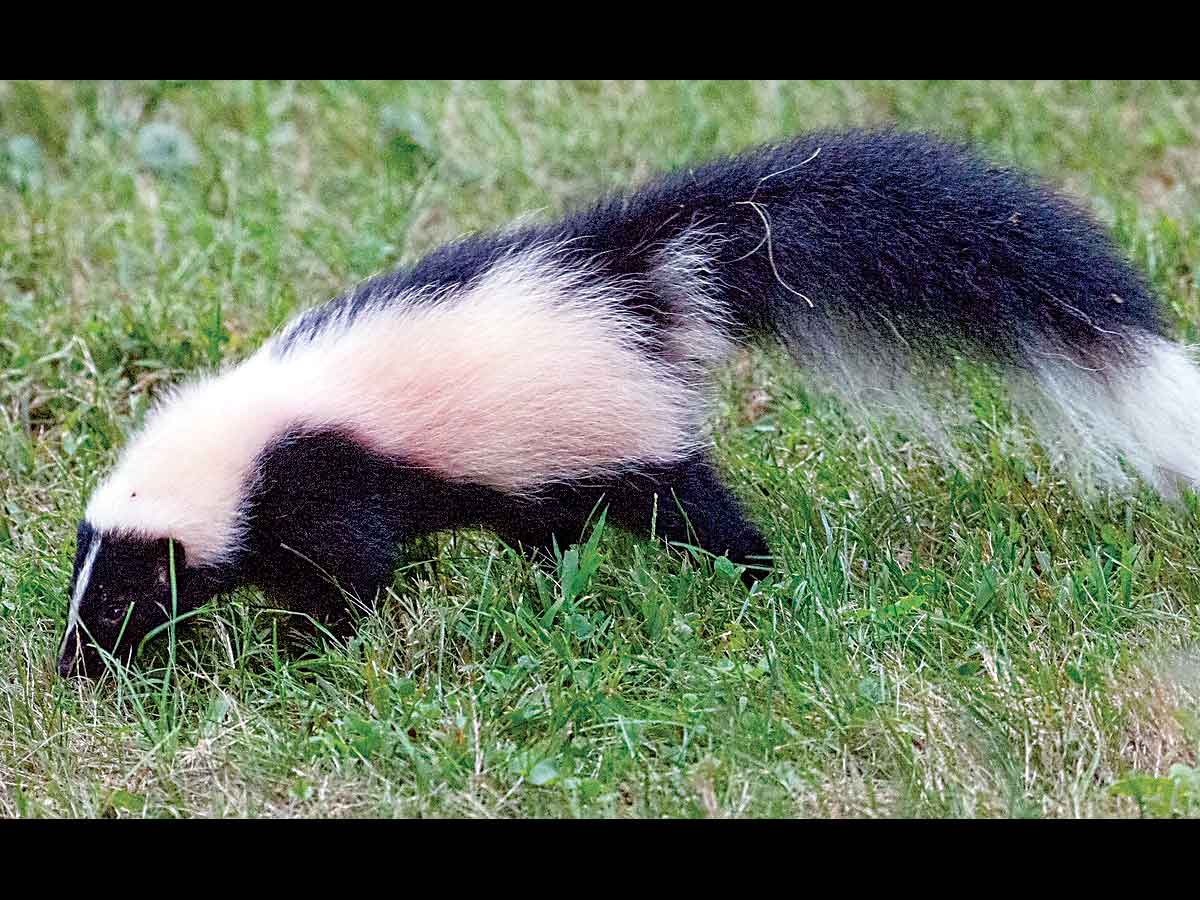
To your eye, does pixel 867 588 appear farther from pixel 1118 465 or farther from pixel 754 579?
pixel 1118 465

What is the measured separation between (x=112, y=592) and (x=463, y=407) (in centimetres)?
124

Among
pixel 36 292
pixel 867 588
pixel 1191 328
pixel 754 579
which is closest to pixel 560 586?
pixel 754 579

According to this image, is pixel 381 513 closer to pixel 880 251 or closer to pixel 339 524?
pixel 339 524

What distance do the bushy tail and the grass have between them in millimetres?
473

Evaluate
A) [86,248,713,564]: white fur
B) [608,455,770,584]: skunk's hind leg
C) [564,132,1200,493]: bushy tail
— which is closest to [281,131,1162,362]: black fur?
[564,132,1200,493]: bushy tail

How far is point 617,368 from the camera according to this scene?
15.4ft

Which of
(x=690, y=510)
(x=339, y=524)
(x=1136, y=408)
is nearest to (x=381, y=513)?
(x=339, y=524)

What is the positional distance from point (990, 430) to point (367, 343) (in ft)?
7.76

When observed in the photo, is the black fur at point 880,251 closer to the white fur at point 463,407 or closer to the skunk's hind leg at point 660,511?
the white fur at point 463,407

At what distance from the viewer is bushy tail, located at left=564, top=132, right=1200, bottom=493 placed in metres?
4.46

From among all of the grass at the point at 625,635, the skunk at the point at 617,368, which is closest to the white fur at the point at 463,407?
the skunk at the point at 617,368

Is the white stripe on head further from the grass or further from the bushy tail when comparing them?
the bushy tail

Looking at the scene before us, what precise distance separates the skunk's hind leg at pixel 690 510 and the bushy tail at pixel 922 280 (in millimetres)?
509

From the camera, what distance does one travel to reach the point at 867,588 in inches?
187
